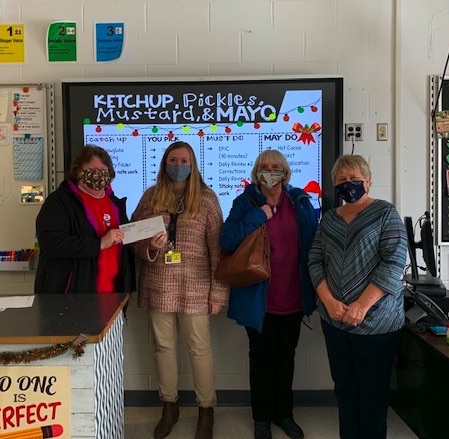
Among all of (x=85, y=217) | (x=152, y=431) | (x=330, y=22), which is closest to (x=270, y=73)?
(x=330, y=22)

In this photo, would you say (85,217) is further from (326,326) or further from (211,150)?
(326,326)

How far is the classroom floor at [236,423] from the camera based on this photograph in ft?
8.51

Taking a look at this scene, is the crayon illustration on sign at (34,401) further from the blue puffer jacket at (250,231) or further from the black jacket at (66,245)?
the blue puffer jacket at (250,231)

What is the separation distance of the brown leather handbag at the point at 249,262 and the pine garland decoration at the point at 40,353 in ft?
2.84

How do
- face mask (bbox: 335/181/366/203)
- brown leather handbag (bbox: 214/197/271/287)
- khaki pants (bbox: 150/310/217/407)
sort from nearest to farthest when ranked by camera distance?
face mask (bbox: 335/181/366/203) < brown leather handbag (bbox: 214/197/271/287) < khaki pants (bbox: 150/310/217/407)

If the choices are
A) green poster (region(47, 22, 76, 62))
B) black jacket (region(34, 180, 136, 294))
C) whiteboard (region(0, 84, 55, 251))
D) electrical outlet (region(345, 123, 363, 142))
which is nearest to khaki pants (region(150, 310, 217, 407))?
black jacket (region(34, 180, 136, 294))

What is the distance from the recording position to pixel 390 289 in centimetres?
195

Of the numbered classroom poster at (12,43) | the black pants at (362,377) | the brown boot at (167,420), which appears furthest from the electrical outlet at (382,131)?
the numbered classroom poster at (12,43)

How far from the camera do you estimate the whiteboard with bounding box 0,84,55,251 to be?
283cm

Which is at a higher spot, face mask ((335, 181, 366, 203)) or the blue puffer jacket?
face mask ((335, 181, 366, 203))

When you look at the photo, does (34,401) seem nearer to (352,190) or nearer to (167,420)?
(167,420)

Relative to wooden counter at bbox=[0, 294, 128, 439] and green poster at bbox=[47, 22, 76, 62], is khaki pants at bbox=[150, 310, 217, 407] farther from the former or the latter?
green poster at bbox=[47, 22, 76, 62]

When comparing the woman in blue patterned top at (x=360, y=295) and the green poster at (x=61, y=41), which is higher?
the green poster at (x=61, y=41)

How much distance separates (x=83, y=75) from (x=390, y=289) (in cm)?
213
